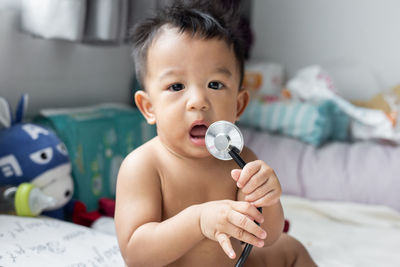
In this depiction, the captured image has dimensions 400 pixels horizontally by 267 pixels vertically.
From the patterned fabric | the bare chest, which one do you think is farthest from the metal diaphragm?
the patterned fabric

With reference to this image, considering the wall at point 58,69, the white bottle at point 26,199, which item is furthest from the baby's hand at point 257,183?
the wall at point 58,69

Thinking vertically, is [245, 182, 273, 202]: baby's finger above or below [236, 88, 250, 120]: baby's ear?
below

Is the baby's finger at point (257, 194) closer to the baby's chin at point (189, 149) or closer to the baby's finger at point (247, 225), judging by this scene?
the baby's finger at point (247, 225)

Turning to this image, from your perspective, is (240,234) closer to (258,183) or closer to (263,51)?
(258,183)

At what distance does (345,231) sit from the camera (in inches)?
59.1

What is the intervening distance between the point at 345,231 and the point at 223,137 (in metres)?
0.99

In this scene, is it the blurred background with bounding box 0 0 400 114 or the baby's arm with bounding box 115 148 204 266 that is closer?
the baby's arm with bounding box 115 148 204 266

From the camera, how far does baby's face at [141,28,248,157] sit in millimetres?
819

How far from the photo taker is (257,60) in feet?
8.14

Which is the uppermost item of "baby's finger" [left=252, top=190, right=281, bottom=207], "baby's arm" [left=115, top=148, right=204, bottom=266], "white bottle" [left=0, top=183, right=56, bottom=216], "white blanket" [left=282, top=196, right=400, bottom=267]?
"baby's finger" [left=252, top=190, right=281, bottom=207]

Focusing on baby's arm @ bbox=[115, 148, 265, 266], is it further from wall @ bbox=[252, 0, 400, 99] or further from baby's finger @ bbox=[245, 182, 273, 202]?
wall @ bbox=[252, 0, 400, 99]

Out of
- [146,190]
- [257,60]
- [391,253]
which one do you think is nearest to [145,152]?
[146,190]

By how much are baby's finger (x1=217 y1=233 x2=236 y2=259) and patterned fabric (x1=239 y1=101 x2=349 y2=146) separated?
4.19 feet

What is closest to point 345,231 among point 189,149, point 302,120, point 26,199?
point 302,120
